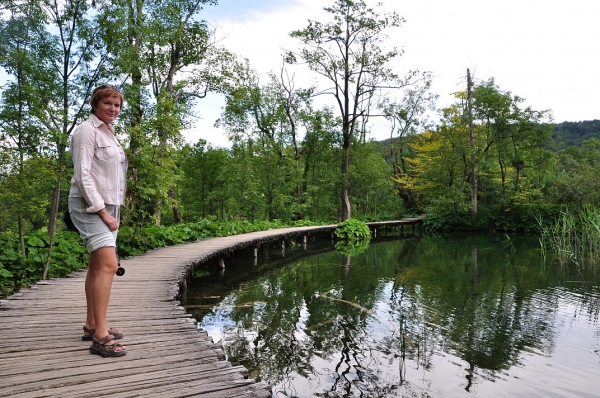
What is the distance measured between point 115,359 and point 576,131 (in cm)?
6363

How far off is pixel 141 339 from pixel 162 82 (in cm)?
1502

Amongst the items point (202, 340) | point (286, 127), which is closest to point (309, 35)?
point (286, 127)

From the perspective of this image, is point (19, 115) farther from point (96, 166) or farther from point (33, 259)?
point (96, 166)

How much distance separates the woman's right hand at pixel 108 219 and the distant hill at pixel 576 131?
186 feet

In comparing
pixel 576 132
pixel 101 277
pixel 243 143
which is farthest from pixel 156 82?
pixel 576 132

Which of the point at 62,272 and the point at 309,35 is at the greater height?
the point at 309,35

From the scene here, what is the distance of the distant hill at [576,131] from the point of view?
161 ft

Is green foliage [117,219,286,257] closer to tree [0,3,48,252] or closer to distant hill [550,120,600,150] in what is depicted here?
tree [0,3,48,252]

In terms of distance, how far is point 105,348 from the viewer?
8.81ft

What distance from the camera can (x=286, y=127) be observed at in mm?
24172

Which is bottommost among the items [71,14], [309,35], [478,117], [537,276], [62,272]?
[537,276]

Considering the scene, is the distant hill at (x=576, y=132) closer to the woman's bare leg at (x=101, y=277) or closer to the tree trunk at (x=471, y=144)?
the tree trunk at (x=471, y=144)

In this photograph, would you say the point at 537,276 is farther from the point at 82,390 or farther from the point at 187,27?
the point at 187,27

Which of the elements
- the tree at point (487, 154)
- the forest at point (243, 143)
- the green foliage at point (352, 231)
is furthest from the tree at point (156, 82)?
the tree at point (487, 154)
